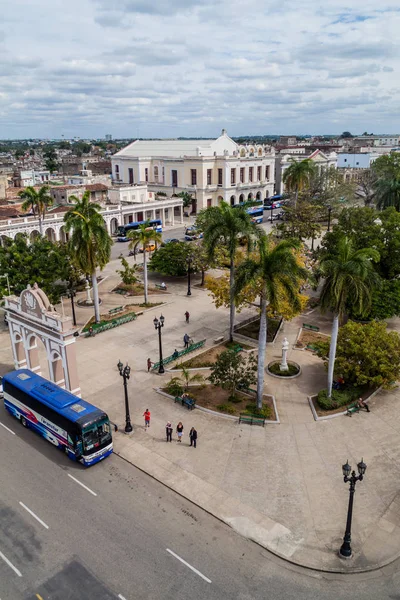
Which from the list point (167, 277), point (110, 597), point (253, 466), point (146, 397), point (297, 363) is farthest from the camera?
point (167, 277)

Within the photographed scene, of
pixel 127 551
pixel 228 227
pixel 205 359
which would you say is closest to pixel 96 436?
pixel 127 551

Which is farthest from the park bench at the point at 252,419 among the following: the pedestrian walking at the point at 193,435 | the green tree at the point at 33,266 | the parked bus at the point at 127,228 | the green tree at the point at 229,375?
the parked bus at the point at 127,228

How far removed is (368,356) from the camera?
86.6 feet

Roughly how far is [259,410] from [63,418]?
10582mm

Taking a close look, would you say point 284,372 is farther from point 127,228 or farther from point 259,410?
point 127,228

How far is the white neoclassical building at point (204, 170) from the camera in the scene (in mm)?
88125

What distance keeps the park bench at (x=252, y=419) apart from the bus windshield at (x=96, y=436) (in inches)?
287

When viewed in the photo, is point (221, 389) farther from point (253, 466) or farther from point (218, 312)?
point (218, 312)

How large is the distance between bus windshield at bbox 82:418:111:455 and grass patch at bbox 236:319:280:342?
16.8 m

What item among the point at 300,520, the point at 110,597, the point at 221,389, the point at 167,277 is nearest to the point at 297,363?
the point at 221,389

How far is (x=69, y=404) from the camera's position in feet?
73.9

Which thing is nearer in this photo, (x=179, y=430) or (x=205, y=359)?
(x=179, y=430)

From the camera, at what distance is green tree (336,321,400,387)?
1037 inches

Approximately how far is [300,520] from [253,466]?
3.62 metres
